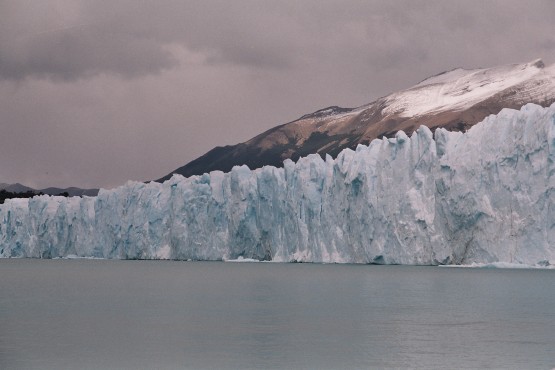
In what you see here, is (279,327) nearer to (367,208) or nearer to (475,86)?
(367,208)

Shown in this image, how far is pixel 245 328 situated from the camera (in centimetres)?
2459

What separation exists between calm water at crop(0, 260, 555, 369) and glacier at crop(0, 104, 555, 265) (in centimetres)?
999

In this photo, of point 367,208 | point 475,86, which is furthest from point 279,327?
point 475,86

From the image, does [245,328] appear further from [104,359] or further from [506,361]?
[506,361]

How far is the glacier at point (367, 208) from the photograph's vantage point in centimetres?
5294

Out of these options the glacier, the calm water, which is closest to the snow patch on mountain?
the glacier

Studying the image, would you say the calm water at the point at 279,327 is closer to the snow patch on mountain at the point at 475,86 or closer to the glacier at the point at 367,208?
the glacier at the point at 367,208

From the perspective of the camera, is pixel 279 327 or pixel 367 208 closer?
pixel 279 327

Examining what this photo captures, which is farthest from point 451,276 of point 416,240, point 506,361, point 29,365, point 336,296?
point 29,365

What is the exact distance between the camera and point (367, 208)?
195 ft

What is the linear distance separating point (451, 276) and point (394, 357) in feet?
115

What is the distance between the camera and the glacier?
2084 inches

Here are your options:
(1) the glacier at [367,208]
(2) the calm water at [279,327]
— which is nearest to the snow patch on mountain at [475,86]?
(1) the glacier at [367,208]

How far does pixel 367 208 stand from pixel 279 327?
35205 millimetres
